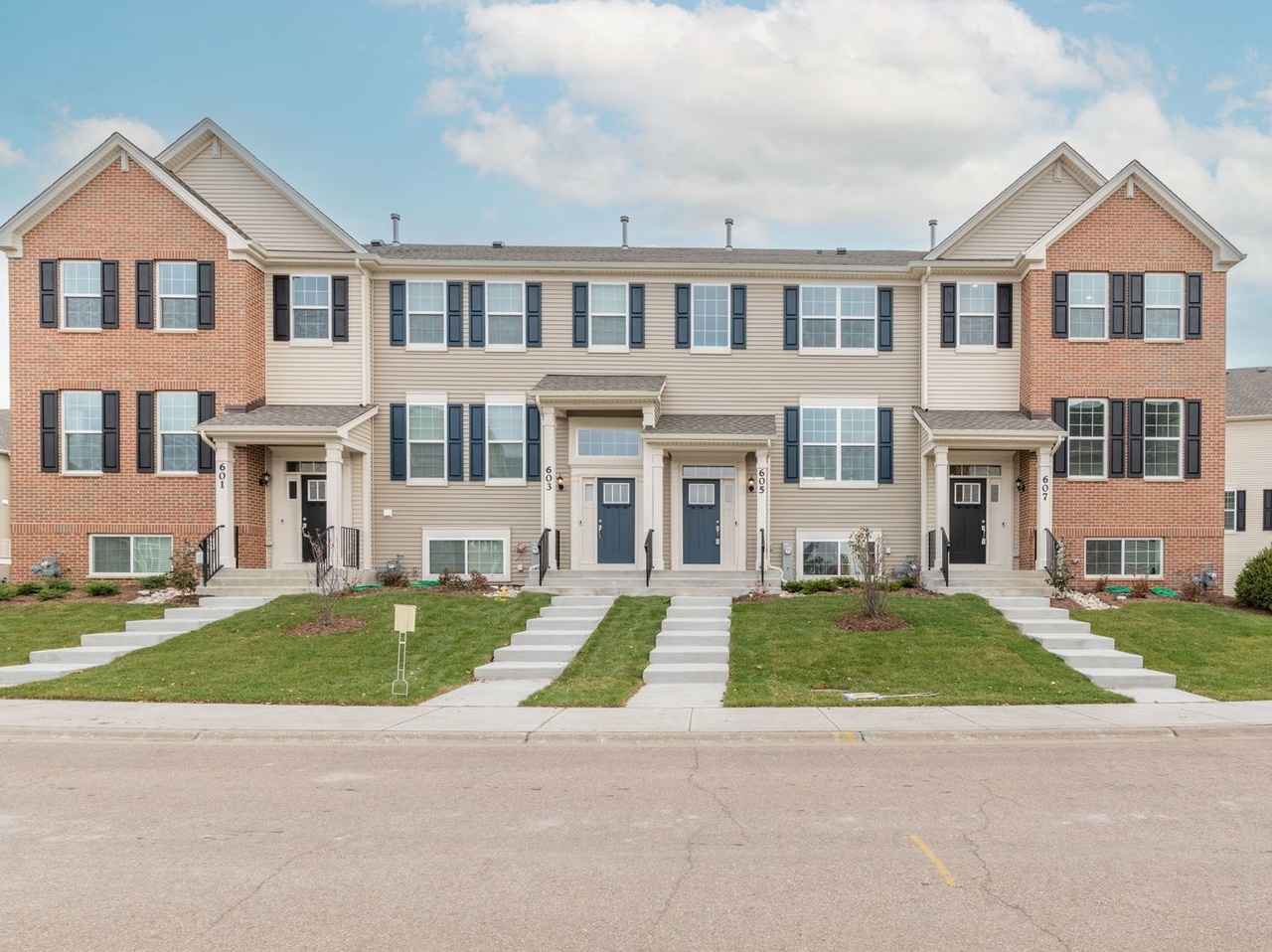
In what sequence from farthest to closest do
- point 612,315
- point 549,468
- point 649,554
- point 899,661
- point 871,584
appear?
point 612,315, point 549,468, point 649,554, point 871,584, point 899,661

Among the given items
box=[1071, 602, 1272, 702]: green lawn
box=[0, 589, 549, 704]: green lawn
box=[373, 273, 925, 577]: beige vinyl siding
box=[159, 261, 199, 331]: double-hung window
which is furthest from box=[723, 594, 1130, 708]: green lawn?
box=[159, 261, 199, 331]: double-hung window

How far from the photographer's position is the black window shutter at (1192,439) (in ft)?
68.2

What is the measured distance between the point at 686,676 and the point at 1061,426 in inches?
481

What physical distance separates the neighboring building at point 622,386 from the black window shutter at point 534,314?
55 millimetres

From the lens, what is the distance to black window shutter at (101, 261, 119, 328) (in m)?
20.2

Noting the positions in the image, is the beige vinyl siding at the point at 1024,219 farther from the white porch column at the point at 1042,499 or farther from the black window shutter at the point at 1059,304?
the white porch column at the point at 1042,499

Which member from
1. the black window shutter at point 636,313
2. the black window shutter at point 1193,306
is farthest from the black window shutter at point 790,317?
the black window shutter at point 1193,306

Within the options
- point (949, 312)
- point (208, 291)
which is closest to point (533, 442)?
point (208, 291)

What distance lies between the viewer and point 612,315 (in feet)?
71.2

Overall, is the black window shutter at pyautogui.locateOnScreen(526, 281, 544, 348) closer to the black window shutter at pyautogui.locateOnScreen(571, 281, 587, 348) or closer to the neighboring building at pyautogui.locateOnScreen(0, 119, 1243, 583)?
the neighboring building at pyautogui.locateOnScreen(0, 119, 1243, 583)

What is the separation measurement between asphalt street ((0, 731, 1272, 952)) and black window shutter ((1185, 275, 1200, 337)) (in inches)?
559

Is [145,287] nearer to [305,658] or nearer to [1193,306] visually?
[305,658]

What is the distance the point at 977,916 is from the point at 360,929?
3.44m

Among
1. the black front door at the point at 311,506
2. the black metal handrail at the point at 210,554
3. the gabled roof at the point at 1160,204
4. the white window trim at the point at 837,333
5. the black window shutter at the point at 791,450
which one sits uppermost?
the gabled roof at the point at 1160,204
